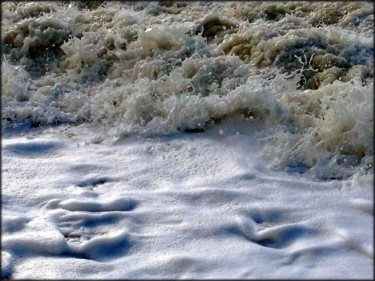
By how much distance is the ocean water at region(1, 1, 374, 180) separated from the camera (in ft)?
15.2

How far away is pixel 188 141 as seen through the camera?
4.82 m

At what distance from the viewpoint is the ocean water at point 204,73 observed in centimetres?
464

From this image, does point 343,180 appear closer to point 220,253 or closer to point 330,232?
point 330,232

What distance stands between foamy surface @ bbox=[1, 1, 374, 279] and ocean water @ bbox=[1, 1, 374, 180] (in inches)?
0.6

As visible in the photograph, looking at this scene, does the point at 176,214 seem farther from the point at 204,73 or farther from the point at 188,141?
the point at 204,73

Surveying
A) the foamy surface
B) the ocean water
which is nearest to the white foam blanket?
the foamy surface

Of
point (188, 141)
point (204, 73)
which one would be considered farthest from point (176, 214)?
point (204, 73)

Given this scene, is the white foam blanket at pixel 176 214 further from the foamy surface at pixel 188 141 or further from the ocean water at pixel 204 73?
the ocean water at pixel 204 73

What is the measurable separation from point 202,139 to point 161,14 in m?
2.58

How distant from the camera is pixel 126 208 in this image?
4.01 m

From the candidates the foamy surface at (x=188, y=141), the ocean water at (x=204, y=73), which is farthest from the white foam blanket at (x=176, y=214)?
the ocean water at (x=204, y=73)

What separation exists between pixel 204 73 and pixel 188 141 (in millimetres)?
1035

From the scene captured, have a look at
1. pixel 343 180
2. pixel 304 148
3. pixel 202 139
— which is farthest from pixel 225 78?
pixel 343 180

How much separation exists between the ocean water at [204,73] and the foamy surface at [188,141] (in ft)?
0.05
